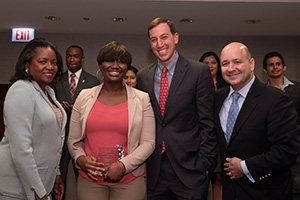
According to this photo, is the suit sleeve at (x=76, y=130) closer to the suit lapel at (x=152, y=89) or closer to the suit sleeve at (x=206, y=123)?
the suit lapel at (x=152, y=89)

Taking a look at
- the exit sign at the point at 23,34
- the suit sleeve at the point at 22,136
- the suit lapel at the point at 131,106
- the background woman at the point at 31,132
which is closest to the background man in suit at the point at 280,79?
the suit lapel at the point at 131,106

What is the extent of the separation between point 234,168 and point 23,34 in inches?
237

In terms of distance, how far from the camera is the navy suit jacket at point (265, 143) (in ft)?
5.87

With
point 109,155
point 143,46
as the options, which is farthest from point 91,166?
point 143,46

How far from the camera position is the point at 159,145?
2105 millimetres

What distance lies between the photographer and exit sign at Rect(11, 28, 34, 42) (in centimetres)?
641

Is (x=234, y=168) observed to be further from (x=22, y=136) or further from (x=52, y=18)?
(x=52, y=18)

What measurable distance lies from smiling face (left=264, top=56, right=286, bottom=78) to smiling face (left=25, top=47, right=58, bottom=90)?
3162 mm

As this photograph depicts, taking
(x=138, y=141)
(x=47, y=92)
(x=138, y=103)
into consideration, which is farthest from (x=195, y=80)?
(x=47, y=92)

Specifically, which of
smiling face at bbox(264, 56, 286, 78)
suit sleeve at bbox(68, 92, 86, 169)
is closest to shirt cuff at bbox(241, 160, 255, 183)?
suit sleeve at bbox(68, 92, 86, 169)

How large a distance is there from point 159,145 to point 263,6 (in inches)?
149

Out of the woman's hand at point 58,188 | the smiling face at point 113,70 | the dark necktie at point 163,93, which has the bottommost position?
the woman's hand at point 58,188

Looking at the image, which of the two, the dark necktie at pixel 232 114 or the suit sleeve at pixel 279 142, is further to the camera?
the dark necktie at pixel 232 114

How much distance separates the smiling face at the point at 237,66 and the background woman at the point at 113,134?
2.08 feet
